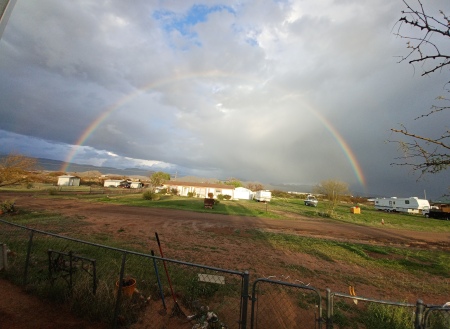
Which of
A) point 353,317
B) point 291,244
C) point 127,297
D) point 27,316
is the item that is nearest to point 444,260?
point 291,244

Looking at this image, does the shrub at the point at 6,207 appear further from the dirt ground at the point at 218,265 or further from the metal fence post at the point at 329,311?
the metal fence post at the point at 329,311

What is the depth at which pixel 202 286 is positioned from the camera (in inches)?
251

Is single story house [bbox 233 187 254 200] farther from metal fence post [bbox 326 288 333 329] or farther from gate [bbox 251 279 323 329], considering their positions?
metal fence post [bbox 326 288 333 329]

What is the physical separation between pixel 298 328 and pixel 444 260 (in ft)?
43.6

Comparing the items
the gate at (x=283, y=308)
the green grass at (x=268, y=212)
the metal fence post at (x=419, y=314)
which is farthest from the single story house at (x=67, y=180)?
the metal fence post at (x=419, y=314)

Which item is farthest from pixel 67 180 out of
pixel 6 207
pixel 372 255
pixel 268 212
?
pixel 372 255

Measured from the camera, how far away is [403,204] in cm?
5675

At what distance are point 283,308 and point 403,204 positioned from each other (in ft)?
221

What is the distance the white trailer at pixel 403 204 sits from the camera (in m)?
51.7

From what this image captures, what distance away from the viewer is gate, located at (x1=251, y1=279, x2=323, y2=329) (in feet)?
16.6

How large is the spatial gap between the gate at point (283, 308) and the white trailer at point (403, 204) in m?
61.7

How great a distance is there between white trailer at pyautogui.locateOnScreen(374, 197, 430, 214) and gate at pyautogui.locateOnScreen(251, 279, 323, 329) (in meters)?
61.7

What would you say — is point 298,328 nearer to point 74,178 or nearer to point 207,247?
point 207,247

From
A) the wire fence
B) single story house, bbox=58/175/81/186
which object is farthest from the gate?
single story house, bbox=58/175/81/186
